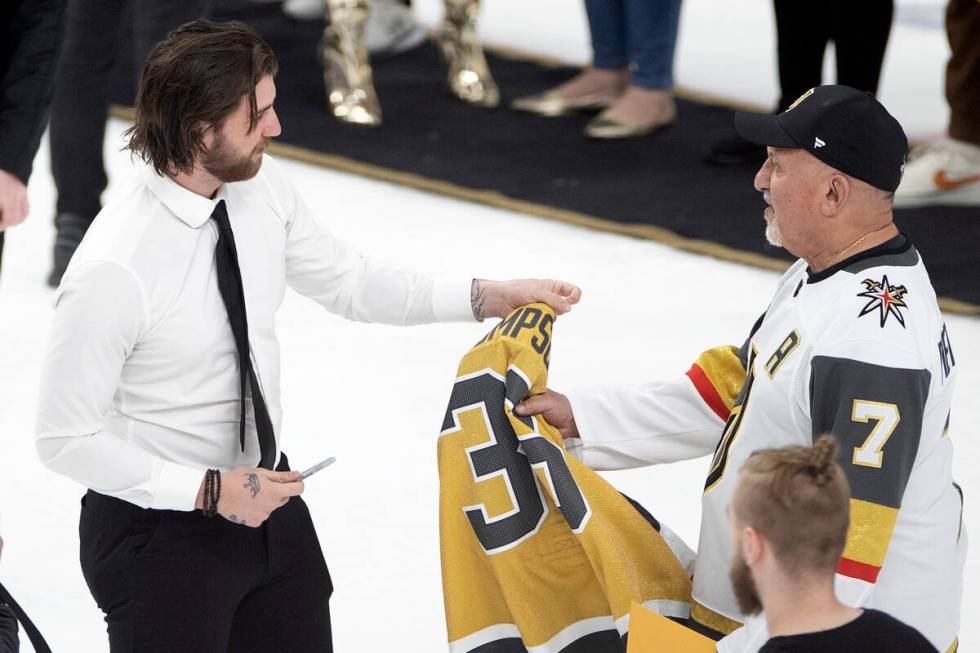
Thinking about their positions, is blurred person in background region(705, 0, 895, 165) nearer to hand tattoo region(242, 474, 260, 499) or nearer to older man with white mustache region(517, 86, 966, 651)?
older man with white mustache region(517, 86, 966, 651)

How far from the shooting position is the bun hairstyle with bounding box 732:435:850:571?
1668 mm

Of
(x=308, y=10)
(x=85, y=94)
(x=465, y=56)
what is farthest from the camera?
(x=308, y=10)

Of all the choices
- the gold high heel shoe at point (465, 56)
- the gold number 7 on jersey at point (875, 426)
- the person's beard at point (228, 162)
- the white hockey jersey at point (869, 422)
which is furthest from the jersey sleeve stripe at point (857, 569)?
the gold high heel shoe at point (465, 56)

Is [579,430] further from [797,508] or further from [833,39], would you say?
[833,39]

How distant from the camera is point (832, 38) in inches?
200

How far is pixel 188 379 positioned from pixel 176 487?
0.17 metres

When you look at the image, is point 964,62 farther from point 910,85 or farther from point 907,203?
point 910,85

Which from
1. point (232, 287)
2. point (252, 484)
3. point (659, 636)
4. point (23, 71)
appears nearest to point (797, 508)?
point (659, 636)

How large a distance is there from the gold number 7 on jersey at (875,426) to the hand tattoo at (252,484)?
0.80 metres

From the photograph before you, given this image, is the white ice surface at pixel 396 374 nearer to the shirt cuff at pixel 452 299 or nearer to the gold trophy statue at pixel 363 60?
the gold trophy statue at pixel 363 60

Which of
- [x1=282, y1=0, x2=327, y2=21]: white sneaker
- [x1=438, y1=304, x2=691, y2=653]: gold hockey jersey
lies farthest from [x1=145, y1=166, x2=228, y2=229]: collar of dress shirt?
[x1=282, y1=0, x2=327, y2=21]: white sneaker

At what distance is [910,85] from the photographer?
6.31m

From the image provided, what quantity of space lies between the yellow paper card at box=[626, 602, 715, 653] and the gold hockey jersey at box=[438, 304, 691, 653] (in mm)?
171

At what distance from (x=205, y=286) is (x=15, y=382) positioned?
75.3 inches
